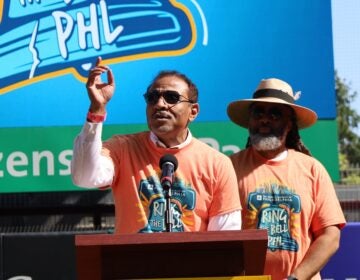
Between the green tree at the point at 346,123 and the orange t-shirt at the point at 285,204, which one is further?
the green tree at the point at 346,123

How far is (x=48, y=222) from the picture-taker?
803cm

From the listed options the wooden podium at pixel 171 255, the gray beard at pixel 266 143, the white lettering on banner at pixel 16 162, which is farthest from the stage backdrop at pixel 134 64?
the wooden podium at pixel 171 255

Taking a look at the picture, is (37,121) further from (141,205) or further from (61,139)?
(141,205)

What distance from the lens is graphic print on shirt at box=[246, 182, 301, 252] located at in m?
4.10

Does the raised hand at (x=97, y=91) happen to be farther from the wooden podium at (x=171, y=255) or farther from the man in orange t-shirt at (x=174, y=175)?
the wooden podium at (x=171, y=255)

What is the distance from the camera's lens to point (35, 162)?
6.93 m

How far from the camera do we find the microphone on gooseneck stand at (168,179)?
308 cm

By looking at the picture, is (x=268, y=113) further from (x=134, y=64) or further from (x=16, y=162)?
(x=16, y=162)

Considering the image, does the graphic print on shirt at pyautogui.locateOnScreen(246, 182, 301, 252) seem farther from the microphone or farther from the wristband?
the wristband

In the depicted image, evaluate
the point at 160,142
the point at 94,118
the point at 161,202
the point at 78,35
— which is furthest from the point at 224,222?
the point at 78,35

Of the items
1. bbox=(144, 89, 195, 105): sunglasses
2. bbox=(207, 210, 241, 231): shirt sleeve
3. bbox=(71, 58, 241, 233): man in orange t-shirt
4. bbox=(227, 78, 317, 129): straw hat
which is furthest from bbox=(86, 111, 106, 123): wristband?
bbox=(227, 78, 317, 129): straw hat

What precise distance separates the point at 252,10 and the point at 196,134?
3.81 feet

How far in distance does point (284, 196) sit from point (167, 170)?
3.69 feet

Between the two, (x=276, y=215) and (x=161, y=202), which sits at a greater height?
(x=161, y=202)
